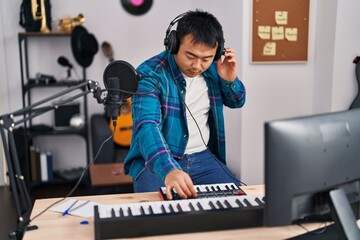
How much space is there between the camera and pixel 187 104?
192cm

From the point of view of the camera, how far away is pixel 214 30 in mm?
1739

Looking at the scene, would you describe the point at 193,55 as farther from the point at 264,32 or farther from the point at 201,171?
the point at 264,32

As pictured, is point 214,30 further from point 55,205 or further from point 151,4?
point 151,4

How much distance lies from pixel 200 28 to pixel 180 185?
0.69 m

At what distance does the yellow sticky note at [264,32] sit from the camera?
10.7 feet

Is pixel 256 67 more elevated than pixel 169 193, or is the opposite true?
pixel 256 67

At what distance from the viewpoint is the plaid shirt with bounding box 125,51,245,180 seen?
5.21ft

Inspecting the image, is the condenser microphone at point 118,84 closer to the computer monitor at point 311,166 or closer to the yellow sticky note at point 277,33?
the computer monitor at point 311,166

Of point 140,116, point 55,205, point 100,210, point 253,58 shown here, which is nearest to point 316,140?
point 100,210

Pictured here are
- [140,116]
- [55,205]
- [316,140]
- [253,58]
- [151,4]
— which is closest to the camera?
[316,140]

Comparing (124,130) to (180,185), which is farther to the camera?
(124,130)

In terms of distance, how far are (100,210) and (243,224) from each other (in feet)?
1.48

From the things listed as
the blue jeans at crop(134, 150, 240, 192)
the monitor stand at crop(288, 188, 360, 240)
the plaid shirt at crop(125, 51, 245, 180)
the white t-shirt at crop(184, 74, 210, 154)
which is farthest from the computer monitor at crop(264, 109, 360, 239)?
the white t-shirt at crop(184, 74, 210, 154)

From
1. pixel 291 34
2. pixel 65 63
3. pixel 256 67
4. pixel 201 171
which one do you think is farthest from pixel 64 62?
pixel 201 171
